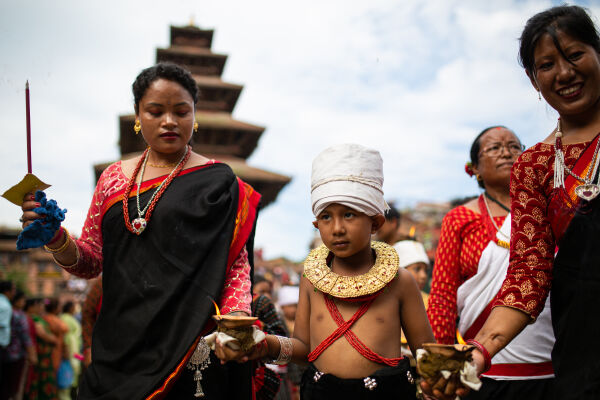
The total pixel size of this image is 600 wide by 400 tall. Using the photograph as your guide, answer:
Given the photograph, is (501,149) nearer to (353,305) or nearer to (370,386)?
(353,305)

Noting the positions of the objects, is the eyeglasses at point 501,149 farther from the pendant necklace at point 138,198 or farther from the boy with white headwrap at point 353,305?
the pendant necklace at point 138,198

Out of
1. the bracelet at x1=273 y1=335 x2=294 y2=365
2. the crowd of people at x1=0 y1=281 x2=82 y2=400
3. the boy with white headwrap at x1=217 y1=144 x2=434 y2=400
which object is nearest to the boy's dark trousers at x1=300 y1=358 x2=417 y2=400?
the boy with white headwrap at x1=217 y1=144 x2=434 y2=400

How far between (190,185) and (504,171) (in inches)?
72.1

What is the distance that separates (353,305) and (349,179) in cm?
53

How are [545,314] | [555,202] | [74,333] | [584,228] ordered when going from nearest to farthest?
[584,228], [555,202], [545,314], [74,333]

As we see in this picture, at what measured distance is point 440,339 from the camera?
112 inches

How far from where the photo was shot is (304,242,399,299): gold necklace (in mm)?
2152

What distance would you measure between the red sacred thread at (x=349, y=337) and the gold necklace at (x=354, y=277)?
0.21ft

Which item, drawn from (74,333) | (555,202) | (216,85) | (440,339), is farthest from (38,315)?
(216,85)

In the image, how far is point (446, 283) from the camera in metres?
2.99

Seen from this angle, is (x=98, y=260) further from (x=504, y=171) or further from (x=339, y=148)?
(x=504, y=171)

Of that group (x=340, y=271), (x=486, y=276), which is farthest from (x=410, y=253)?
(x=340, y=271)

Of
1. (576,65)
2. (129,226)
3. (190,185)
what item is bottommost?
(129,226)

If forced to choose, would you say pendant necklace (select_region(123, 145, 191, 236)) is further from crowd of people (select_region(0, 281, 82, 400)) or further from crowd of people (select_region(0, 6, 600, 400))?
crowd of people (select_region(0, 281, 82, 400))
